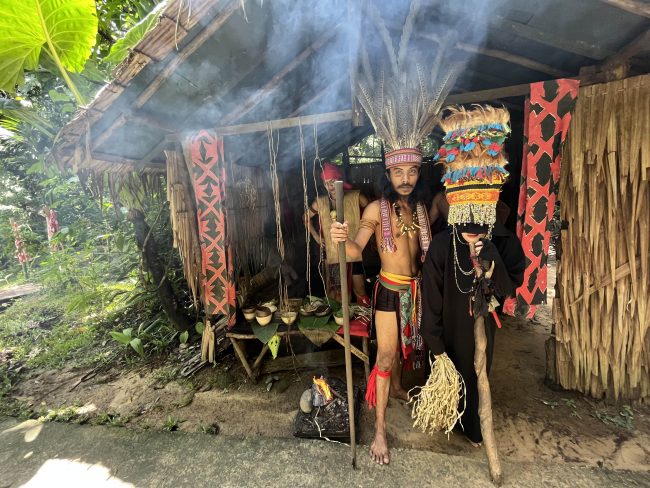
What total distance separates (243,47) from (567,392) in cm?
428

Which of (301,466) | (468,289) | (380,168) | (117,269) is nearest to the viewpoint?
(468,289)

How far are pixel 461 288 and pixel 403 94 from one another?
1.54m

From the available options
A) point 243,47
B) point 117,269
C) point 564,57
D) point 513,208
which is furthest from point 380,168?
point 117,269

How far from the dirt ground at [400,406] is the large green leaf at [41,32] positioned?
359 cm

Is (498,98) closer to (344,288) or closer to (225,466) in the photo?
(344,288)

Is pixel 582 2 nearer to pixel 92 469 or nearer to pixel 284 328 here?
pixel 284 328

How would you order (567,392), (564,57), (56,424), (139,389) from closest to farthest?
(564,57)
(567,392)
(56,424)
(139,389)

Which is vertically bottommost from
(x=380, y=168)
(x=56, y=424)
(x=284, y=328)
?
(x=56, y=424)

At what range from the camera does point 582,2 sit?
1.94 metres

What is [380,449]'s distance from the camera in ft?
7.73

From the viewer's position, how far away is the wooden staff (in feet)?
6.82

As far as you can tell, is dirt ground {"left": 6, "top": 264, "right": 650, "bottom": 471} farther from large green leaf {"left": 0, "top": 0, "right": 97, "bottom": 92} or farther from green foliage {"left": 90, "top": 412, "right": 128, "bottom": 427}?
large green leaf {"left": 0, "top": 0, "right": 97, "bottom": 92}

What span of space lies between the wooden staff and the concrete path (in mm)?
130

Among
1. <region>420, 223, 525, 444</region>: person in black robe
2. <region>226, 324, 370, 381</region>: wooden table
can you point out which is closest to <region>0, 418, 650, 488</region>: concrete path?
<region>420, 223, 525, 444</region>: person in black robe
